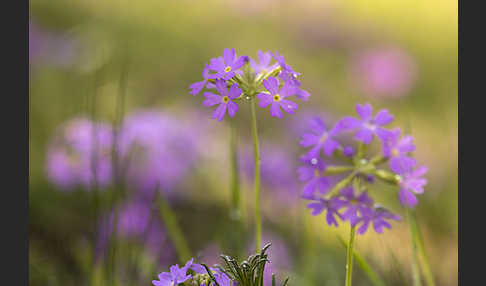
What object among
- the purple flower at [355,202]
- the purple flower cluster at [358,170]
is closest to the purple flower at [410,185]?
the purple flower cluster at [358,170]

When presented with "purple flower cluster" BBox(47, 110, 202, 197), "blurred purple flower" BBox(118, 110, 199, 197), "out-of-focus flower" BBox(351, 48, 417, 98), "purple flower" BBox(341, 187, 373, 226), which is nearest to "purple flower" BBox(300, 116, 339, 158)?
"purple flower" BBox(341, 187, 373, 226)

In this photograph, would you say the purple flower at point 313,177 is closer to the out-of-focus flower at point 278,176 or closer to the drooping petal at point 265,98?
the drooping petal at point 265,98

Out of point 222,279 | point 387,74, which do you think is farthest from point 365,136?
point 387,74

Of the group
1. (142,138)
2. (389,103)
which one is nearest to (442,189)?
(389,103)

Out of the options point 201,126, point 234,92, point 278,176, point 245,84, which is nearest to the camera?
point 234,92

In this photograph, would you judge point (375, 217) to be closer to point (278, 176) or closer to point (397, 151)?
point (397, 151)

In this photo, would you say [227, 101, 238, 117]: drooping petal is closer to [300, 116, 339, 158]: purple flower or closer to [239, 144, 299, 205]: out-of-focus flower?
[300, 116, 339, 158]: purple flower

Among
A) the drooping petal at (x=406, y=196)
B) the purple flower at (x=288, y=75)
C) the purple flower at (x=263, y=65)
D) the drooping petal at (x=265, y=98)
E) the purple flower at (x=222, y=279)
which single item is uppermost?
the purple flower at (x=263, y=65)
